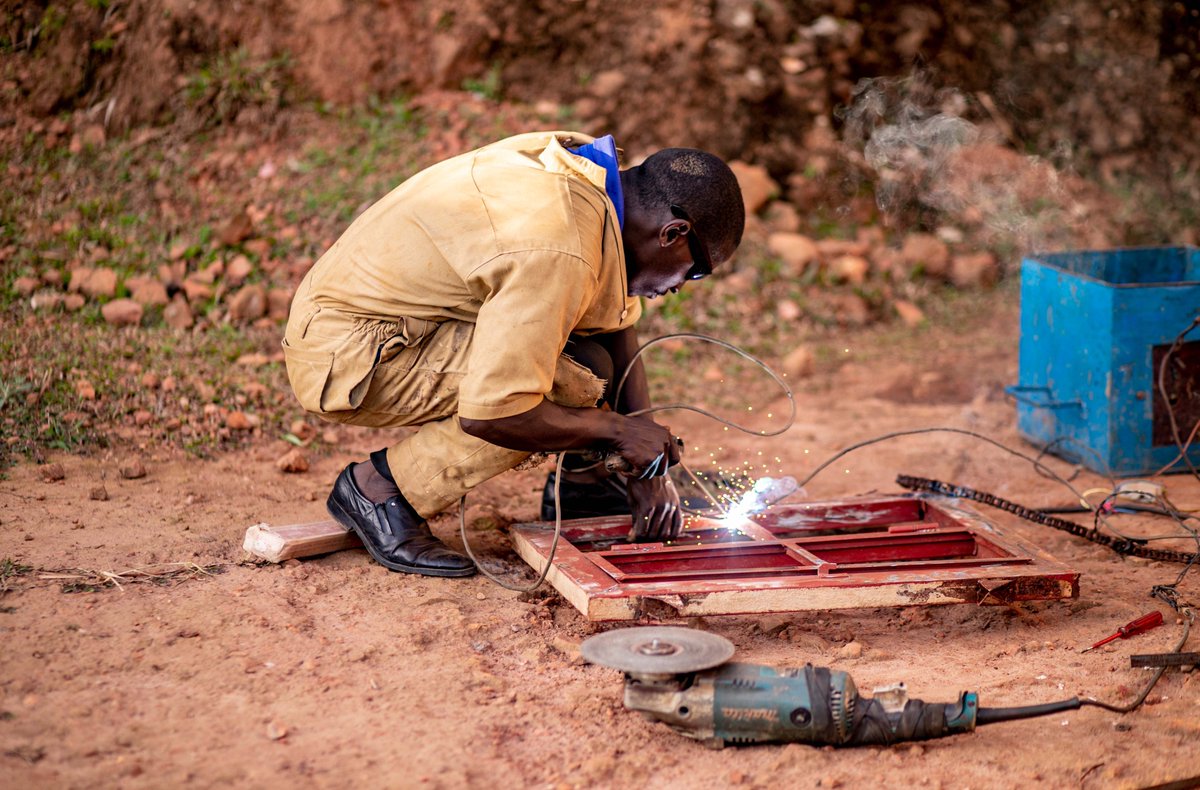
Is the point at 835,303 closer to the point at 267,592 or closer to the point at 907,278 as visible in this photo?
the point at 907,278

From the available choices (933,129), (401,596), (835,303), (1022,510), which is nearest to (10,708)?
(401,596)

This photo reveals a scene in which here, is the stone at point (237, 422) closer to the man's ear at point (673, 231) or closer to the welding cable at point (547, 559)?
the welding cable at point (547, 559)

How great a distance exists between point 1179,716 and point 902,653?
2.14 ft

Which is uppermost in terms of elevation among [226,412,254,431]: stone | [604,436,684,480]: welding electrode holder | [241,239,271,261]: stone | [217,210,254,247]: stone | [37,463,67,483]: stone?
[217,210,254,247]: stone

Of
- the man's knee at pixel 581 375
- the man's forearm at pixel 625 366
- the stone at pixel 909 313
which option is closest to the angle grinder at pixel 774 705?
the man's knee at pixel 581 375

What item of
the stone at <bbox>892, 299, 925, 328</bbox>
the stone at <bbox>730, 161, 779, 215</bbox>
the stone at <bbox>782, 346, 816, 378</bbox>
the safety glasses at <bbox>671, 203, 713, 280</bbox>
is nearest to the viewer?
the safety glasses at <bbox>671, 203, 713, 280</bbox>

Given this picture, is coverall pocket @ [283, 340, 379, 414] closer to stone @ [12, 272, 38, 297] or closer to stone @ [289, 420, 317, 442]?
stone @ [289, 420, 317, 442]

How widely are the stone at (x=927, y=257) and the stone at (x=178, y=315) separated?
423 centimetres

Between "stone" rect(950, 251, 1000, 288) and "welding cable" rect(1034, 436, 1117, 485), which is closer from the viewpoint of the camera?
"welding cable" rect(1034, 436, 1117, 485)

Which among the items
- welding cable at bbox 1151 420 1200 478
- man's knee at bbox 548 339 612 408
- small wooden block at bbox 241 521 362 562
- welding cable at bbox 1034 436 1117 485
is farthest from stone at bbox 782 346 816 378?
small wooden block at bbox 241 521 362 562

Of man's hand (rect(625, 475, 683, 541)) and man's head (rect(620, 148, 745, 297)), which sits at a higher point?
man's head (rect(620, 148, 745, 297))

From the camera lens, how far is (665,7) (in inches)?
281

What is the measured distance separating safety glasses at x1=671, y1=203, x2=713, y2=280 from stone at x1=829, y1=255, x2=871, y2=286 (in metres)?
3.80

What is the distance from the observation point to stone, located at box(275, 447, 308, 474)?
4102mm
